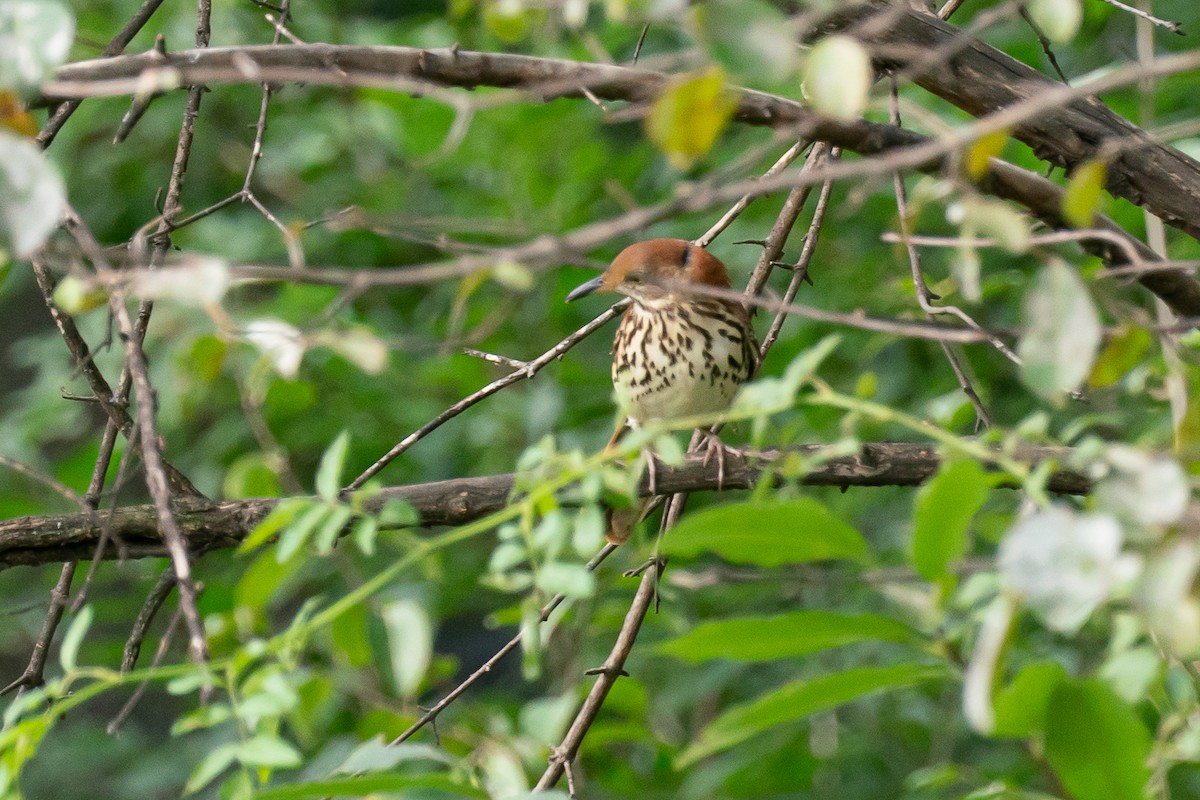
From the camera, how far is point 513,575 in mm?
1214

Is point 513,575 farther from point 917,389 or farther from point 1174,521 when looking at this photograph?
point 917,389

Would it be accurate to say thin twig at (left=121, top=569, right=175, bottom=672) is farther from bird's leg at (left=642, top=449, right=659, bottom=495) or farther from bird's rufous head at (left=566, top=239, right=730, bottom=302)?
bird's rufous head at (left=566, top=239, right=730, bottom=302)

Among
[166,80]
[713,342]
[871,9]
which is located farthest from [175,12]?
[166,80]

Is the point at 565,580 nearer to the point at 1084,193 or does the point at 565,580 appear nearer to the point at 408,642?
the point at 408,642

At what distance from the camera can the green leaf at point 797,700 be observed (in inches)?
41.9

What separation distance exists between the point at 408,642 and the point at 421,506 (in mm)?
906

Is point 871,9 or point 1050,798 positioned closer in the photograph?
point 1050,798

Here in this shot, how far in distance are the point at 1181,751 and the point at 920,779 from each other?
0.24 meters

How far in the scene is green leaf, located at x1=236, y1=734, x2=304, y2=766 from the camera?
114 cm

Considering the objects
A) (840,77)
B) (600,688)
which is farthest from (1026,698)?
(600,688)

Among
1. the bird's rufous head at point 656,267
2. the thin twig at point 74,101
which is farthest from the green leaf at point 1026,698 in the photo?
the bird's rufous head at point 656,267

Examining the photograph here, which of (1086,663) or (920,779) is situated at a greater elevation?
(920,779)

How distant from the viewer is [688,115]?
1.06 metres

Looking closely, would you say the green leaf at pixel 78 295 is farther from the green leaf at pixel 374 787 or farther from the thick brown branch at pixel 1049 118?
the thick brown branch at pixel 1049 118
